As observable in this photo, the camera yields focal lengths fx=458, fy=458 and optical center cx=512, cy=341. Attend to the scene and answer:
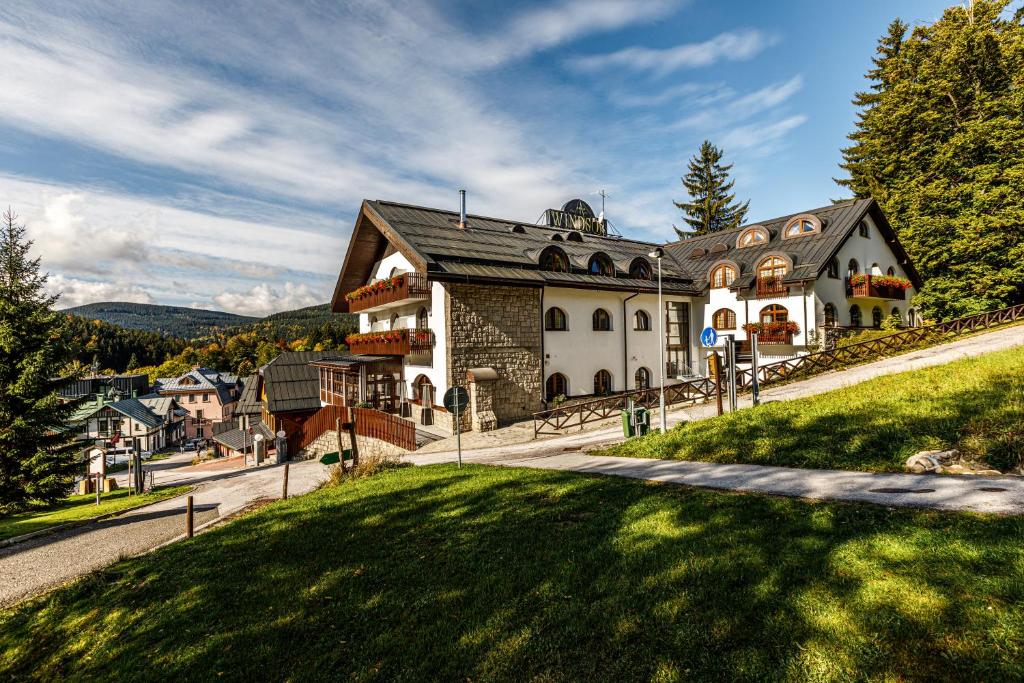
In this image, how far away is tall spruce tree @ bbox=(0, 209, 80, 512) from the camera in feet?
55.5

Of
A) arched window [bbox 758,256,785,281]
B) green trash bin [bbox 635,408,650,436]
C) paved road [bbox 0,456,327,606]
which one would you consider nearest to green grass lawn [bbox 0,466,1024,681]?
paved road [bbox 0,456,327,606]

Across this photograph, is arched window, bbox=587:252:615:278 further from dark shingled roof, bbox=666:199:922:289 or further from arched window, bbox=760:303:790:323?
arched window, bbox=760:303:790:323

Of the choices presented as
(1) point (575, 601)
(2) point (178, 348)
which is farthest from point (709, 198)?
(2) point (178, 348)

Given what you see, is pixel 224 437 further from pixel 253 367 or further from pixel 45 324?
pixel 253 367

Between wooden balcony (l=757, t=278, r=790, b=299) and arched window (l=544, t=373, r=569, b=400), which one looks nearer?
arched window (l=544, t=373, r=569, b=400)

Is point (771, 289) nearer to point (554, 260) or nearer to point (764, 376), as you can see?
point (764, 376)

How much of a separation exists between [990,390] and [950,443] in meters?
3.03

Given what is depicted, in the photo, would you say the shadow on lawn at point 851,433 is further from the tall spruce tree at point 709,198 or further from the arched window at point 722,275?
the tall spruce tree at point 709,198

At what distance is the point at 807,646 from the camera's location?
3.44 metres

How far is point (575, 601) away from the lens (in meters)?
4.45

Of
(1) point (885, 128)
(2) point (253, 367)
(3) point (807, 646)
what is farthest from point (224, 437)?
(2) point (253, 367)

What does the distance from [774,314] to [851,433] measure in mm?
18251

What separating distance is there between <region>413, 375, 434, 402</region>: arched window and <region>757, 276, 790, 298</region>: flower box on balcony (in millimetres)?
18691

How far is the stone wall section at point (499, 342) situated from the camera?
20.1 meters
